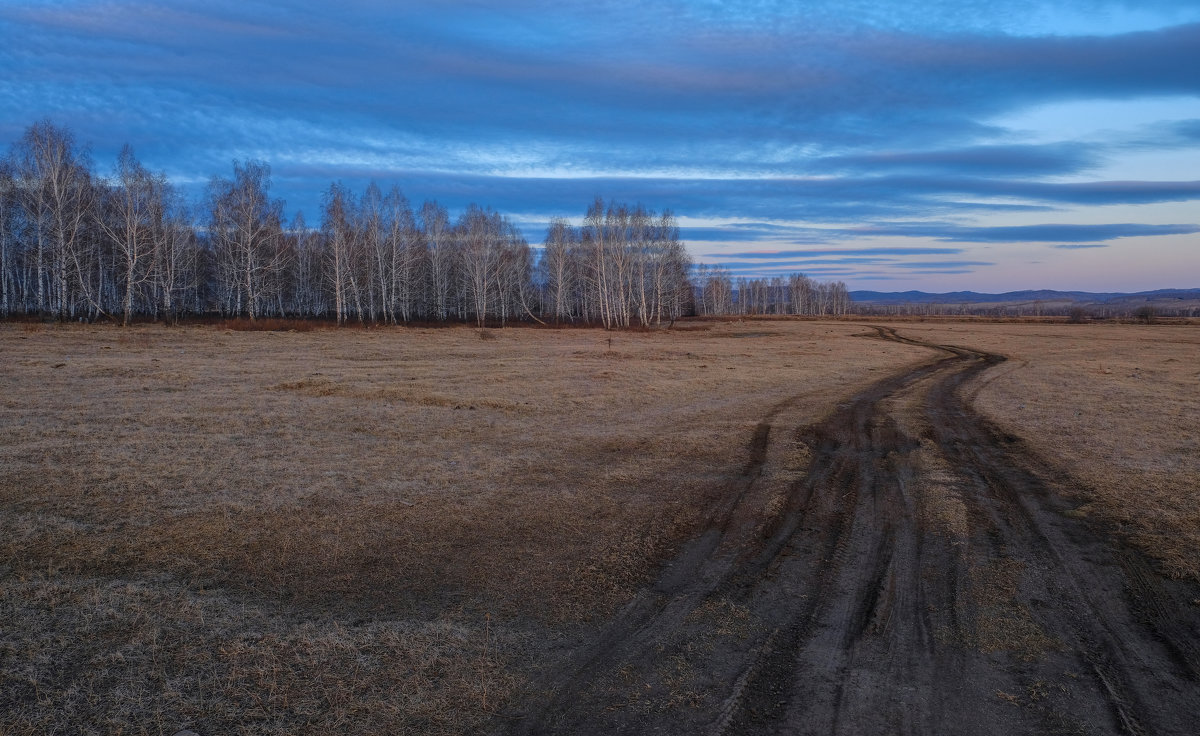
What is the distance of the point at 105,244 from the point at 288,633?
69.4m

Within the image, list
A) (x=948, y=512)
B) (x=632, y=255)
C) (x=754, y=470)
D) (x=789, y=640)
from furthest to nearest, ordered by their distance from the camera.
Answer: (x=632, y=255)
(x=754, y=470)
(x=948, y=512)
(x=789, y=640)

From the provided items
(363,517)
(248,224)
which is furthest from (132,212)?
(363,517)

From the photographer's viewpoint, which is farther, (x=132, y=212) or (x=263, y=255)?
(x=263, y=255)

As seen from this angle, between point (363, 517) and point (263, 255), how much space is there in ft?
201

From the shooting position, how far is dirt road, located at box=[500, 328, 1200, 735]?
14.3 feet

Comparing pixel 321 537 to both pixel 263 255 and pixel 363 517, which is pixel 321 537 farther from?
pixel 263 255

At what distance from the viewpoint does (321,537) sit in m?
7.72

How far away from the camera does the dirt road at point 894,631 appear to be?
4.34 m

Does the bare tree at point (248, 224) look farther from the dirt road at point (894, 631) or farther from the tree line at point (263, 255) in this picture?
the dirt road at point (894, 631)

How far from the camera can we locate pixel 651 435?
1399 cm

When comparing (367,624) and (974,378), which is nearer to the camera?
(367,624)

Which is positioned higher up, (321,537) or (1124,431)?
(1124,431)

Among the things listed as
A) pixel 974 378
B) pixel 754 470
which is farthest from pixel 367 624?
pixel 974 378

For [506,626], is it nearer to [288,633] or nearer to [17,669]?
[288,633]
